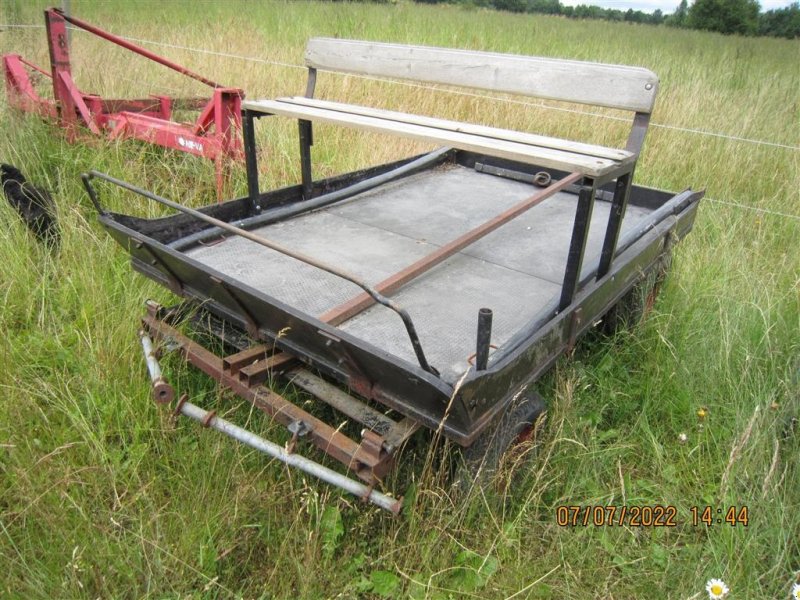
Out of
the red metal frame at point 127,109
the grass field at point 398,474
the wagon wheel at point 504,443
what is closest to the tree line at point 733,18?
the red metal frame at point 127,109

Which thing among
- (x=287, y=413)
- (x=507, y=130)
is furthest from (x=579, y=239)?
(x=287, y=413)

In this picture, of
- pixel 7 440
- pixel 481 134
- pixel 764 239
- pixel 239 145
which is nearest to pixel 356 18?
pixel 239 145

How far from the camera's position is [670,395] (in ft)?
9.07

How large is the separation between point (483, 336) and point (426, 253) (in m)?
1.40

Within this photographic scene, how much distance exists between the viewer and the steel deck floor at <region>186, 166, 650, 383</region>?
2.26 m

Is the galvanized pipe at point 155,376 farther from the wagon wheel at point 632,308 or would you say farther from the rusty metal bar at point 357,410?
the wagon wheel at point 632,308

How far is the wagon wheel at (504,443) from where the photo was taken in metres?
2.00

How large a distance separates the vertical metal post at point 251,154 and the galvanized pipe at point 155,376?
96 centimetres

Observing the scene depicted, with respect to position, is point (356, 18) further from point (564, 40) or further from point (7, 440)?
point (7, 440)

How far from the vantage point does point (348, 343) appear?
5.58ft

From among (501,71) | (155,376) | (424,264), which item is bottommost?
(155,376)

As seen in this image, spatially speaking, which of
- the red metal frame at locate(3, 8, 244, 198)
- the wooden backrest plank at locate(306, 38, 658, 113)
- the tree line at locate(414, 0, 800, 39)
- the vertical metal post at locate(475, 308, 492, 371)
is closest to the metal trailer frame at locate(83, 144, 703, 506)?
the vertical metal post at locate(475, 308, 492, 371)
